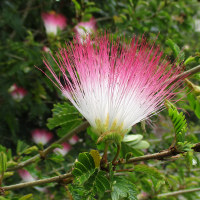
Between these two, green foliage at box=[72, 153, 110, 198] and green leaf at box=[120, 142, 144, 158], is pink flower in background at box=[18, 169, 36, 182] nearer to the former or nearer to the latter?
green leaf at box=[120, 142, 144, 158]

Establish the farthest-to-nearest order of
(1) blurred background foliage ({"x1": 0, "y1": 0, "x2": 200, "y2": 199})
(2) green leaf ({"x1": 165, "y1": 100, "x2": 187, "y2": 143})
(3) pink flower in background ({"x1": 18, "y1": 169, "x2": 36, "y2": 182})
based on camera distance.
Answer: (3) pink flower in background ({"x1": 18, "y1": 169, "x2": 36, "y2": 182}) < (1) blurred background foliage ({"x1": 0, "y1": 0, "x2": 200, "y2": 199}) < (2) green leaf ({"x1": 165, "y1": 100, "x2": 187, "y2": 143})

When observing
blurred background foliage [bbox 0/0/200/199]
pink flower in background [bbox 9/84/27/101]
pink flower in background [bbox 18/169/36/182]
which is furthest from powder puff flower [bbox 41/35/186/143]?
pink flower in background [bbox 9/84/27/101]

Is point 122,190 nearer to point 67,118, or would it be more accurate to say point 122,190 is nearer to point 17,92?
point 67,118

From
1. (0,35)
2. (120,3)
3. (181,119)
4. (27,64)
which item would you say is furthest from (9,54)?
(181,119)

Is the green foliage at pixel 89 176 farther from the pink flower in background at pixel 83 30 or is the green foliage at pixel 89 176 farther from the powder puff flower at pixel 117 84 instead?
the pink flower in background at pixel 83 30

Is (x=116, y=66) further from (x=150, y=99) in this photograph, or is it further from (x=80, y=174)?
(x=80, y=174)

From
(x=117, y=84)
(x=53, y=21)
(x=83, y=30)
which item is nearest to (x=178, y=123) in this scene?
(x=117, y=84)

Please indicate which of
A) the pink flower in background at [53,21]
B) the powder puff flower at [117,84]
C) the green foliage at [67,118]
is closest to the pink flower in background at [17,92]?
the pink flower in background at [53,21]

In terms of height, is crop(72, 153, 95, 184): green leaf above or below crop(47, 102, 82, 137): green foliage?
Answer: below
